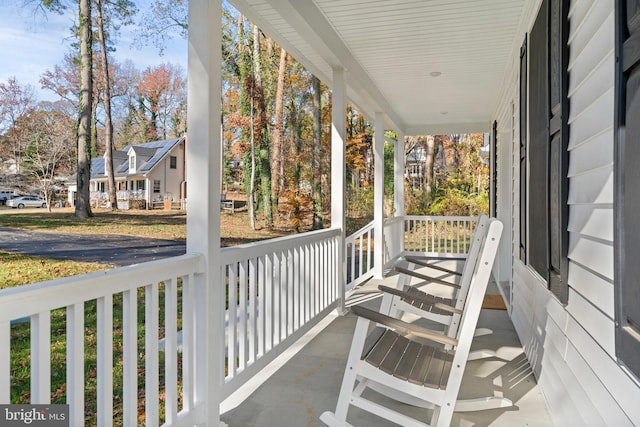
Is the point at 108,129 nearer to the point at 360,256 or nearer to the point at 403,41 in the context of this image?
the point at 403,41

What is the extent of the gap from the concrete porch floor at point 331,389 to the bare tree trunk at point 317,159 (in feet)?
26.2

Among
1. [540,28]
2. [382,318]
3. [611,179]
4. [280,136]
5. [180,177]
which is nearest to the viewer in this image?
[611,179]

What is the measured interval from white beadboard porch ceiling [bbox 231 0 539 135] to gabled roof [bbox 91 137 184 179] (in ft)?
3.82

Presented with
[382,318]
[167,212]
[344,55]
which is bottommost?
[382,318]

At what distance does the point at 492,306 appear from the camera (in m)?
5.19

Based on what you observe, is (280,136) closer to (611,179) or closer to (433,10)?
(433,10)

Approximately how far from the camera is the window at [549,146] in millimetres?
2223

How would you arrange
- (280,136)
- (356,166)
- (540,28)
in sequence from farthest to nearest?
(356,166) < (280,136) < (540,28)

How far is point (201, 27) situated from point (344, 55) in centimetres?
254

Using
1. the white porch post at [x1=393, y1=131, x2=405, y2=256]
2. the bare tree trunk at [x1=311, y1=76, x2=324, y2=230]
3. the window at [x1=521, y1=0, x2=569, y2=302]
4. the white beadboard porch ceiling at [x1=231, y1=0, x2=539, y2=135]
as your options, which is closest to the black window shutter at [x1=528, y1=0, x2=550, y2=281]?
the window at [x1=521, y1=0, x2=569, y2=302]

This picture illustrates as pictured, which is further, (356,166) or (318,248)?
(356,166)

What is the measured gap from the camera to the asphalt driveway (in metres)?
2.75

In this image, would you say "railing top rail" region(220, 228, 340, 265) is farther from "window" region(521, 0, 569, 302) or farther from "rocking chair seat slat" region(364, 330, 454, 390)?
"window" region(521, 0, 569, 302)

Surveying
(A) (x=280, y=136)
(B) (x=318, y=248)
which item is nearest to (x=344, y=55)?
(B) (x=318, y=248)
